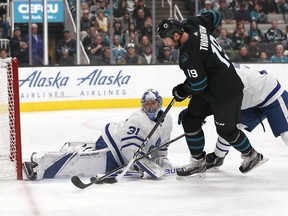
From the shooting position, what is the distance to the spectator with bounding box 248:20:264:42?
9695mm

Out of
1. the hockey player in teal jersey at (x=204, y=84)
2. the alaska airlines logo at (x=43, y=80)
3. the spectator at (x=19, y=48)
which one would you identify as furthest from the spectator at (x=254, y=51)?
the hockey player in teal jersey at (x=204, y=84)

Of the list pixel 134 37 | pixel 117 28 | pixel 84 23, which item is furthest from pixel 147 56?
pixel 84 23

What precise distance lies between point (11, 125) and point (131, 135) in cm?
79

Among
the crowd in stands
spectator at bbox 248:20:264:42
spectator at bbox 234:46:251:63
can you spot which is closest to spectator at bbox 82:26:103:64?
the crowd in stands

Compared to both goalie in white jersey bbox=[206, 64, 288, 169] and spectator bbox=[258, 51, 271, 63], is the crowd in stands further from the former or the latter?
goalie in white jersey bbox=[206, 64, 288, 169]

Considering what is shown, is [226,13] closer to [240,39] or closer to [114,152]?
[240,39]

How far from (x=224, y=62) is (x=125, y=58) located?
503 centimetres

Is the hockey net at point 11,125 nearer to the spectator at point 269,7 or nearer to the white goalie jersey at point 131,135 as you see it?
the white goalie jersey at point 131,135

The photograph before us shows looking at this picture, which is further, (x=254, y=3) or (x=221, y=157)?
(x=254, y=3)

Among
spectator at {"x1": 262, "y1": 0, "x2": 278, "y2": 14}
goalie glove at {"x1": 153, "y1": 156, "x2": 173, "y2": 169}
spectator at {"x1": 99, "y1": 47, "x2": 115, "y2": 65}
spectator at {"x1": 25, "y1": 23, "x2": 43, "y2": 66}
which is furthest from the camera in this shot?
spectator at {"x1": 262, "y1": 0, "x2": 278, "y2": 14}

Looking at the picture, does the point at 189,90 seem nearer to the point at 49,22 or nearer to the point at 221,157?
the point at 221,157

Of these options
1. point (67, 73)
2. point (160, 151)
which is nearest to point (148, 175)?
point (160, 151)

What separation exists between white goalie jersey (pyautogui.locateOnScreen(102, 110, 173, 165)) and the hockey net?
22.1 inches

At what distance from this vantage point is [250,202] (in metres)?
3.62
